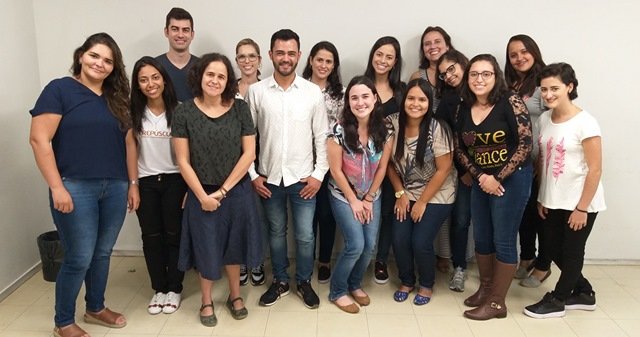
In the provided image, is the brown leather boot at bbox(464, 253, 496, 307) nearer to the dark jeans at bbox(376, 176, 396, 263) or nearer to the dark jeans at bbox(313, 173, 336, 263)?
the dark jeans at bbox(376, 176, 396, 263)

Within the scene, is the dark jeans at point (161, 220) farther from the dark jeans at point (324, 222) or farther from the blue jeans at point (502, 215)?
the blue jeans at point (502, 215)

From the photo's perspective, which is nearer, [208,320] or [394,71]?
[208,320]

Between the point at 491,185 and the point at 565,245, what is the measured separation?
1.95ft

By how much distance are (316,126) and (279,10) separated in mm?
1101

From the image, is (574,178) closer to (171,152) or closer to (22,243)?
(171,152)

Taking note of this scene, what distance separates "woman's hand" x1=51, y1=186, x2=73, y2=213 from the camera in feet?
7.16

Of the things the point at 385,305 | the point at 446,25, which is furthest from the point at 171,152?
the point at 446,25

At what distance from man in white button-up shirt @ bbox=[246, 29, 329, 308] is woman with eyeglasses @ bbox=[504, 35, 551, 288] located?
1239 millimetres

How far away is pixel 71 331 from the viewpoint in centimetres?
244

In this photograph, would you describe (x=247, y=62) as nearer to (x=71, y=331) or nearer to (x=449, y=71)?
(x=449, y=71)

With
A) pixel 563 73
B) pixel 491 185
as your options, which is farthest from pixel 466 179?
pixel 563 73

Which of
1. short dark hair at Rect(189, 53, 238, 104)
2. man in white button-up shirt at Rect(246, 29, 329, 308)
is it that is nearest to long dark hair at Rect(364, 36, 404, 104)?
man in white button-up shirt at Rect(246, 29, 329, 308)

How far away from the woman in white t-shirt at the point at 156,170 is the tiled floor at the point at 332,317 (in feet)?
0.70

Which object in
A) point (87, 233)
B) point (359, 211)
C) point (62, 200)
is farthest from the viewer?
point (359, 211)
